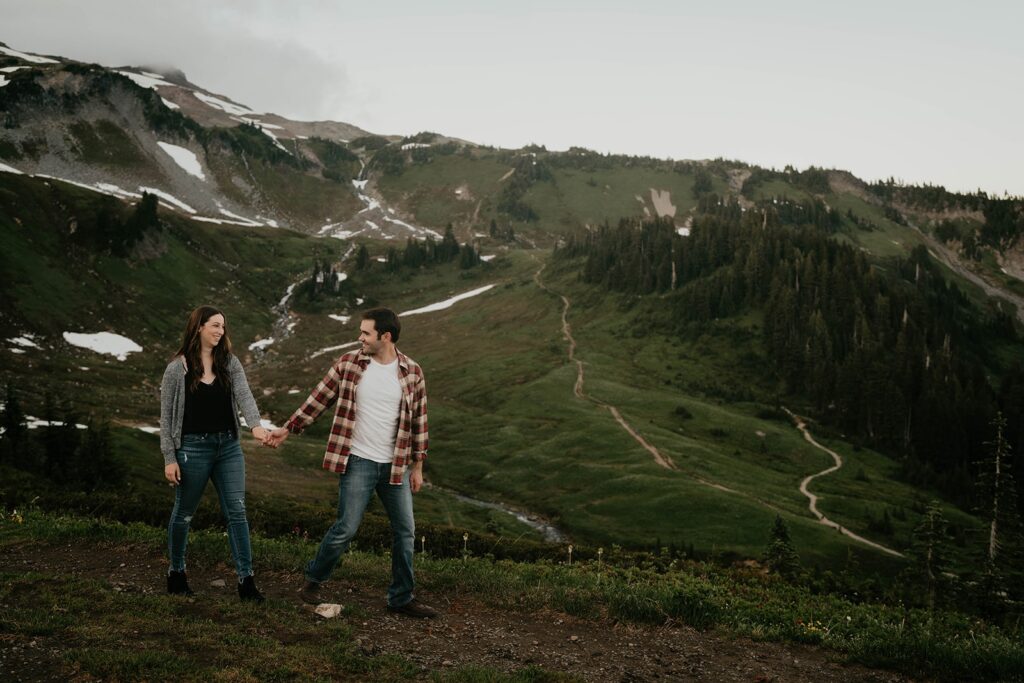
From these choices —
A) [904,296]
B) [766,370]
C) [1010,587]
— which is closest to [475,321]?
[766,370]

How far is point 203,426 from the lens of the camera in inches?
445

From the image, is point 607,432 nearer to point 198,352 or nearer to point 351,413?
point 351,413

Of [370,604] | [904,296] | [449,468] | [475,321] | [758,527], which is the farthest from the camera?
[475,321]

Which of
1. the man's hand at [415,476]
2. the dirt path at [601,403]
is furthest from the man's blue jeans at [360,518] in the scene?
the dirt path at [601,403]

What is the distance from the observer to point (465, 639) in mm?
11211

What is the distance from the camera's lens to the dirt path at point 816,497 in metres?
74.9

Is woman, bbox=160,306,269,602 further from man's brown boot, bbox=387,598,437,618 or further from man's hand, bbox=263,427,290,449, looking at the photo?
man's brown boot, bbox=387,598,437,618

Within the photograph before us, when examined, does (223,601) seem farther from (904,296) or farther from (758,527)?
(904,296)

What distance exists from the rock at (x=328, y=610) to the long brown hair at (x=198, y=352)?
4221 millimetres

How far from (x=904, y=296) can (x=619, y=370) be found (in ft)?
267

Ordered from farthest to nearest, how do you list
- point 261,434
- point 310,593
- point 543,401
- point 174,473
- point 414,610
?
point 543,401 < point 310,593 < point 414,610 < point 261,434 < point 174,473

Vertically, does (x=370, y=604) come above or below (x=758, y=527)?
above

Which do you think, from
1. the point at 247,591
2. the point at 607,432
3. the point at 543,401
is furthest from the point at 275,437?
the point at 543,401

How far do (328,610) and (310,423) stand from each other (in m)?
3.26
